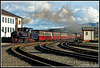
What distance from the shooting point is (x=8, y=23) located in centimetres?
3609

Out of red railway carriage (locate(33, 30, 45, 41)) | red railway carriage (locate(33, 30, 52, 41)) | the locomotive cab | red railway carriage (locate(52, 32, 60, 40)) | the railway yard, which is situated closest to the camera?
the railway yard

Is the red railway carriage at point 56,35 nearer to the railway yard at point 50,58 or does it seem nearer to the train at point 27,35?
the train at point 27,35

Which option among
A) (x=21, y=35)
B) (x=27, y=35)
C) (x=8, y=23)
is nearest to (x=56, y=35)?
(x=8, y=23)

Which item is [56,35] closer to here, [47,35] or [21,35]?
[47,35]

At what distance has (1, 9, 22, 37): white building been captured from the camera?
1346 inches

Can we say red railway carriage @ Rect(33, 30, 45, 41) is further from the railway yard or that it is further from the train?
the railway yard

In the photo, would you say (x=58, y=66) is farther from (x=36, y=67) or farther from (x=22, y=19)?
(x=22, y=19)

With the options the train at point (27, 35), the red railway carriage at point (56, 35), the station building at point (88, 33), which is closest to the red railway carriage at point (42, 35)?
the train at point (27, 35)

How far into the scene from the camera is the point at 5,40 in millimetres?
29766

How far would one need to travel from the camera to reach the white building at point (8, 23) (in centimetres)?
3419

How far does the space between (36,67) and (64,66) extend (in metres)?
1.57

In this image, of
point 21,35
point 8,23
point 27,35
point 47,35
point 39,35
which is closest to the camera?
point 21,35

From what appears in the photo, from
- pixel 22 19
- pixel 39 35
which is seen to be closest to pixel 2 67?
pixel 39 35

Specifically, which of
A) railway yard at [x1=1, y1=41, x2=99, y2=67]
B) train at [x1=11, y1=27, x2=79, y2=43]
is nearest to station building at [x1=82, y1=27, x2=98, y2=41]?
train at [x1=11, y1=27, x2=79, y2=43]
